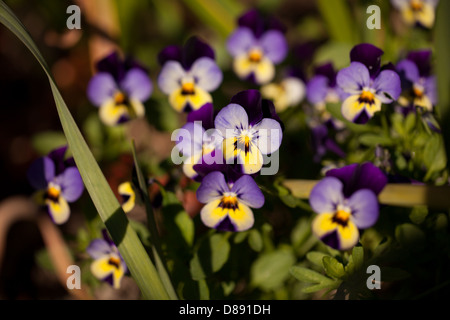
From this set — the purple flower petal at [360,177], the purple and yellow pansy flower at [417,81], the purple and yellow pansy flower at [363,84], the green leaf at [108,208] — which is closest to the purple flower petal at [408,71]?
the purple and yellow pansy flower at [417,81]

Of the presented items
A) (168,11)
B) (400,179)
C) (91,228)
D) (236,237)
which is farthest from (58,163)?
(168,11)

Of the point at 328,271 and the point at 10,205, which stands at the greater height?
the point at 10,205

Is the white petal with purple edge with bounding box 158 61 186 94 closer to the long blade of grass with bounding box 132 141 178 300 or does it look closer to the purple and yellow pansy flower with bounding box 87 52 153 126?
the purple and yellow pansy flower with bounding box 87 52 153 126

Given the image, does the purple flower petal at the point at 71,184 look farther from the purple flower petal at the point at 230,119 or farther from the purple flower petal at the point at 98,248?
the purple flower petal at the point at 230,119

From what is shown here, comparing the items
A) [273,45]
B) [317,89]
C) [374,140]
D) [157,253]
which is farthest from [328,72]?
[157,253]

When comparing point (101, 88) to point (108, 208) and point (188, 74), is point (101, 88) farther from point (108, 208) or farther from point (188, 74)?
point (108, 208)
